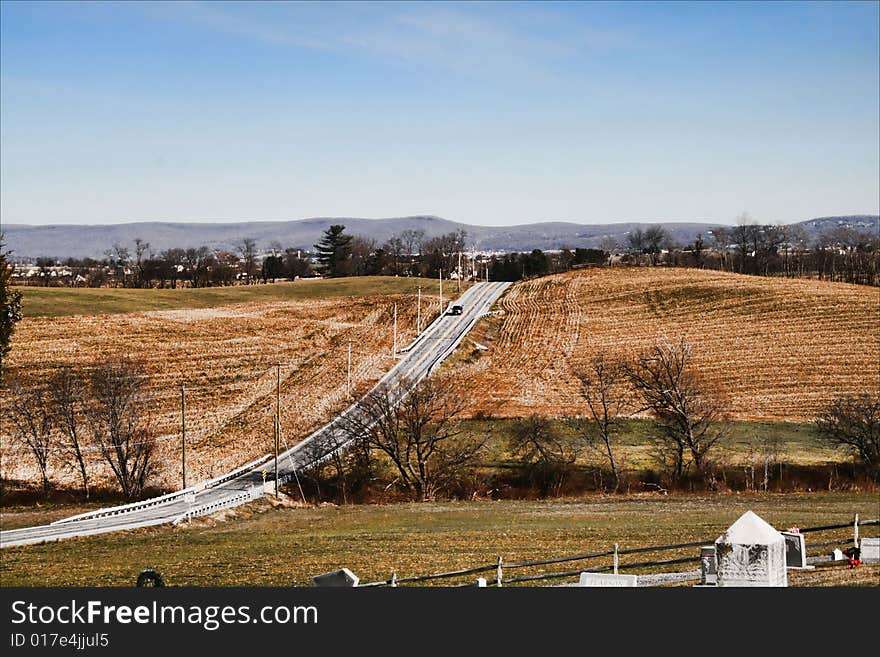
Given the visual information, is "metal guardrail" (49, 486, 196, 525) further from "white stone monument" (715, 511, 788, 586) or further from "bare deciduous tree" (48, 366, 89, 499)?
"white stone monument" (715, 511, 788, 586)

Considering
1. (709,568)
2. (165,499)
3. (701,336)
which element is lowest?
(165,499)

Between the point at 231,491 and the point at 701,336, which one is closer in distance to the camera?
the point at 231,491

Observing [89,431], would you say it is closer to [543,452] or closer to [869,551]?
[543,452]

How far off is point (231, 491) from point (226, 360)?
120 ft

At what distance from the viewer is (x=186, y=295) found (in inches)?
4838

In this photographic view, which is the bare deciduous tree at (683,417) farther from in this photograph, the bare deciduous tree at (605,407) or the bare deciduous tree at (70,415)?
the bare deciduous tree at (70,415)

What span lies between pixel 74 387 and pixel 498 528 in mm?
44345

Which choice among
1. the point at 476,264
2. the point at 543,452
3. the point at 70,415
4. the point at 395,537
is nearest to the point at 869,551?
the point at 395,537

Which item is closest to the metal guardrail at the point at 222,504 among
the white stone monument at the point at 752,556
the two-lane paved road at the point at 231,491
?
the two-lane paved road at the point at 231,491

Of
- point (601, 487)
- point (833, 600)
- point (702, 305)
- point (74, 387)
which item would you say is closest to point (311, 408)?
point (74, 387)

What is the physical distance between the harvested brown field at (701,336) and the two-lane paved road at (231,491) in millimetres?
4311

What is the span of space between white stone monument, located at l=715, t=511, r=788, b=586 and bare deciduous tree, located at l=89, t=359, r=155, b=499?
41.7 meters

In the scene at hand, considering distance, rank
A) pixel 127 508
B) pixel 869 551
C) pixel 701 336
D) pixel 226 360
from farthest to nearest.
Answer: pixel 701 336 → pixel 226 360 → pixel 127 508 → pixel 869 551

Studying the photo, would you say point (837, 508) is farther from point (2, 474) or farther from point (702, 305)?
point (702, 305)
